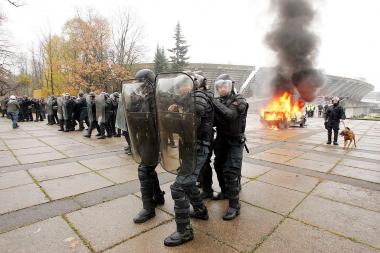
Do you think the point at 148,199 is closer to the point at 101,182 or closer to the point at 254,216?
the point at 254,216

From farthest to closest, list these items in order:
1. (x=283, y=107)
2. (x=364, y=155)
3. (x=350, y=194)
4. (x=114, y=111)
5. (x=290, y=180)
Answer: (x=283, y=107), (x=114, y=111), (x=364, y=155), (x=290, y=180), (x=350, y=194)

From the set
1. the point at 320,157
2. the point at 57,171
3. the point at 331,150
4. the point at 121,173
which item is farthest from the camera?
the point at 331,150

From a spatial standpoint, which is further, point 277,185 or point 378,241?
point 277,185

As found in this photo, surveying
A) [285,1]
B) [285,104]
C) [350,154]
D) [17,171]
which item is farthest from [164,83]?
[285,1]

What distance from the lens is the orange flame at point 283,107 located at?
48.1 ft

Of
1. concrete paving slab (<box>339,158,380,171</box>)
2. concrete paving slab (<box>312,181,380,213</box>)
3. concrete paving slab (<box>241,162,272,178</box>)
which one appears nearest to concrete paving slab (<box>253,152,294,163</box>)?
concrete paving slab (<box>241,162,272,178</box>)

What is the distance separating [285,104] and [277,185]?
13.8 m

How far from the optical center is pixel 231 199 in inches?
128

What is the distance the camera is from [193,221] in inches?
122

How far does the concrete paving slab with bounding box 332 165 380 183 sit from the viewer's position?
5.00m

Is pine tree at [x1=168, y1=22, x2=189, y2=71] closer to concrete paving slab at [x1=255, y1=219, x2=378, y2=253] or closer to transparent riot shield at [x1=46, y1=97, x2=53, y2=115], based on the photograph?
transparent riot shield at [x1=46, y1=97, x2=53, y2=115]

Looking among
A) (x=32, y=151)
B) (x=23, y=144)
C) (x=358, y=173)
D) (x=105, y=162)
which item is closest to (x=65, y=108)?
A: (x=23, y=144)

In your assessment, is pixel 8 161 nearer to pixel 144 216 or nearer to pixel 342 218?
pixel 144 216

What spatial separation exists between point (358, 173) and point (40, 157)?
24.3 feet
